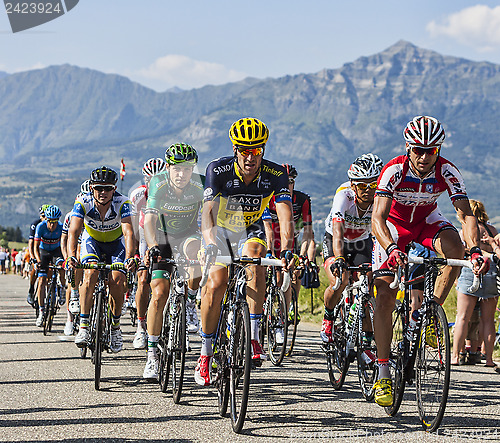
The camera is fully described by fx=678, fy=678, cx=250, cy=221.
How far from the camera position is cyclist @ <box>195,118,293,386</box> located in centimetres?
620

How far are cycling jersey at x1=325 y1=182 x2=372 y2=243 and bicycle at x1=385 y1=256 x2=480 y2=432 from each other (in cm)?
A: 210

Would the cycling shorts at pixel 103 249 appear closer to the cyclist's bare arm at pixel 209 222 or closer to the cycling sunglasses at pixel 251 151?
the cyclist's bare arm at pixel 209 222

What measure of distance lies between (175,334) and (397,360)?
85.4 inches

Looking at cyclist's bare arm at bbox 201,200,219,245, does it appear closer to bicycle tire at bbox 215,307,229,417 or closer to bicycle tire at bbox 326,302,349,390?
bicycle tire at bbox 215,307,229,417

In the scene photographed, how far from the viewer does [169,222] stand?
321 inches

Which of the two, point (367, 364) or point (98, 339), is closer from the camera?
point (367, 364)

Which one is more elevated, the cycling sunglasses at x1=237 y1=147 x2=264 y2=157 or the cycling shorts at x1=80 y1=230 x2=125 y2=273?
the cycling sunglasses at x1=237 y1=147 x2=264 y2=157

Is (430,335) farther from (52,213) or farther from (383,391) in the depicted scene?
(52,213)

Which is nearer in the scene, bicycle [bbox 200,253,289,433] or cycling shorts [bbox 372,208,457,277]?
bicycle [bbox 200,253,289,433]

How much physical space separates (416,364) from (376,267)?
1023 millimetres

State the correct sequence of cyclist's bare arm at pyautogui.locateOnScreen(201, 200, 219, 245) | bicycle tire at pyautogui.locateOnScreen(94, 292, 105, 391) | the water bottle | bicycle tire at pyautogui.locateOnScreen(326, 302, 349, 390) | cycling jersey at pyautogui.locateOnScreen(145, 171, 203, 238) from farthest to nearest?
cycling jersey at pyautogui.locateOnScreen(145, 171, 203, 238) < bicycle tire at pyautogui.locateOnScreen(326, 302, 349, 390) < bicycle tire at pyautogui.locateOnScreen(94, 292, 105, 391) < cyclist's bare arm at pyautogui.locateOnScreen(201, 200, 219, 245) < the water bottle

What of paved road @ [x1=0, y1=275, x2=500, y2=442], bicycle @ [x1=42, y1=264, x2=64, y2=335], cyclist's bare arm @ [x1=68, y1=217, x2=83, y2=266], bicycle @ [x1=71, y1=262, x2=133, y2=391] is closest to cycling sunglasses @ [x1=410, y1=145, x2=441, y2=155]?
paved road @ [x1=0, y1=275, x2=500, y2=442]

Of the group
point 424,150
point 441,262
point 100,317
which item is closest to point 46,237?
point 100,317

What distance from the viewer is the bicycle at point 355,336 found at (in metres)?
6.73
